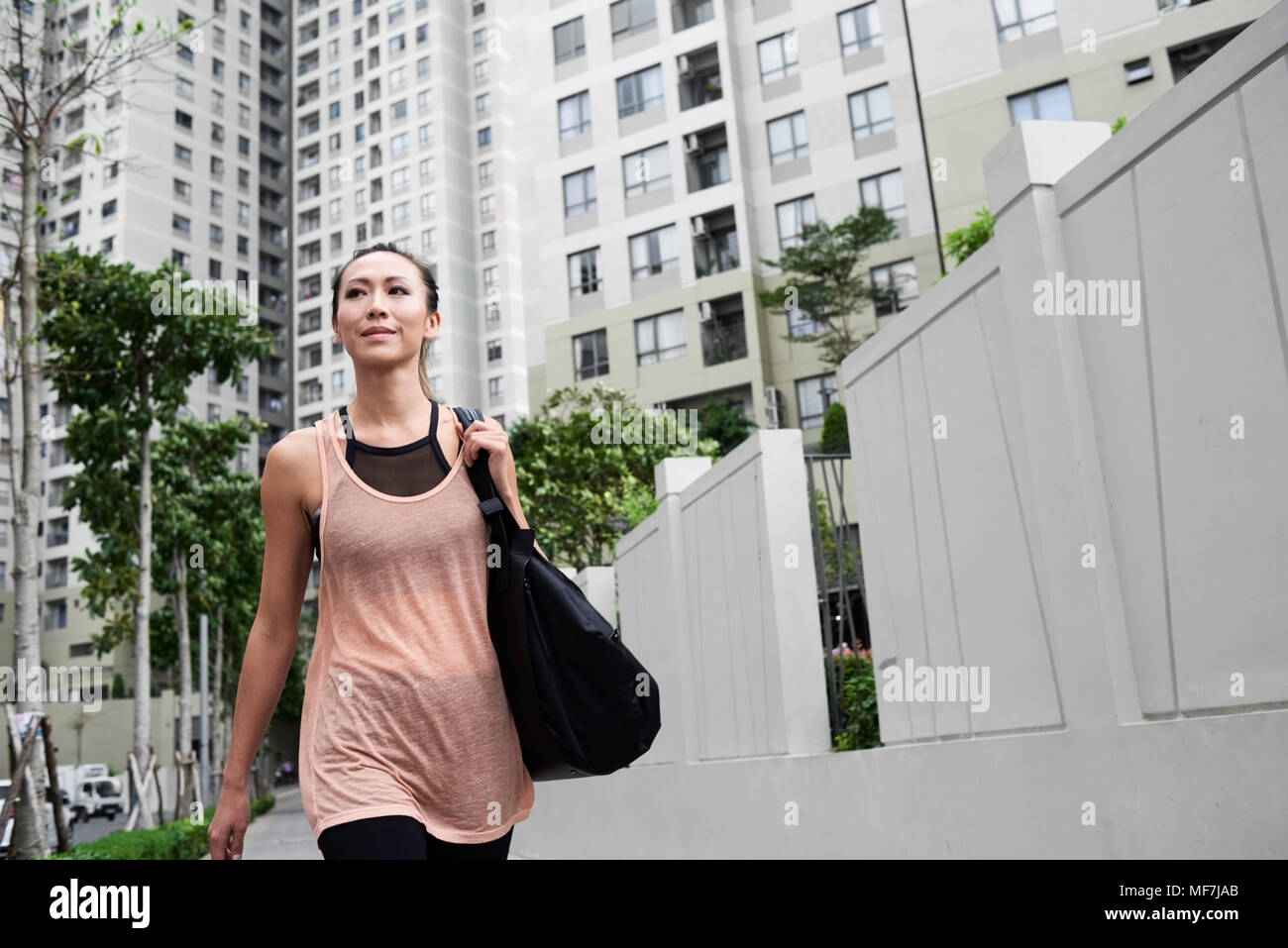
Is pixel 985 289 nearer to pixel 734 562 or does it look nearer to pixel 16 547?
pixel 734 562

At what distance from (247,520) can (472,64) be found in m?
48.0

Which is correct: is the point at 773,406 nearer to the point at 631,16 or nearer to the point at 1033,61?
the point at 1033,61

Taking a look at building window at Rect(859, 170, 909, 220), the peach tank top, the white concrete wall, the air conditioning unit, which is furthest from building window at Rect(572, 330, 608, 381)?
the peach tank top

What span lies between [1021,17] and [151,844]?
78.1 feet

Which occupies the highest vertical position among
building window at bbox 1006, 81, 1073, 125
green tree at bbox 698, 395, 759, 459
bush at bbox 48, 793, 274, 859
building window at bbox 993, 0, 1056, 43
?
building window at bbox 993, 0, 1056, 43

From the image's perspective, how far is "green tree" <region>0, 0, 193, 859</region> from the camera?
8453 mm

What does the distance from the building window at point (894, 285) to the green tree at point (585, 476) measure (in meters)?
9.60

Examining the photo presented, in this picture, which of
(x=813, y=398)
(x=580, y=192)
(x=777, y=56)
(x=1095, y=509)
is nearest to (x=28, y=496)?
(x=1095, y=509)

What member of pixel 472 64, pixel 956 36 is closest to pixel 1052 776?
pixel 956 36

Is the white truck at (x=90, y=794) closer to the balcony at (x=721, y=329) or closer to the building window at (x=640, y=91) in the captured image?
the balcony at (x=721, y=329)

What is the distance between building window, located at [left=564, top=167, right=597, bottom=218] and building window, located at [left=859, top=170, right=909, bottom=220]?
8.11 m

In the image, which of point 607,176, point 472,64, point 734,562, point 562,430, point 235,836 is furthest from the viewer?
point 472,64

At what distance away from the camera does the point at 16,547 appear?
8461 mm

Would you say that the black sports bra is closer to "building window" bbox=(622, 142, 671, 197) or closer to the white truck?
"building window" bbox=(622, 142, 671, 197)
